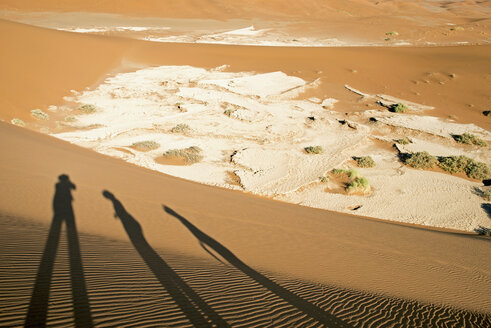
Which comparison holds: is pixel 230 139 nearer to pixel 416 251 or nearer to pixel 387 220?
pixel 387 220

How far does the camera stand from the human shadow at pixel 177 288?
111 inches

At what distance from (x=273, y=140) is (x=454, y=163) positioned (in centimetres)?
664

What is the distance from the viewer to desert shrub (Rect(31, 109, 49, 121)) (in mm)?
13476

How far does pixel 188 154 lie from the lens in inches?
428

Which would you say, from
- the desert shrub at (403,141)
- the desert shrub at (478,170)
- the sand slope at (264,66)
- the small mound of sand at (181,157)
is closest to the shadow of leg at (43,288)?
the small mound of sand at (181,157)

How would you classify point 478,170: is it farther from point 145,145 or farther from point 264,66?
point 264,66

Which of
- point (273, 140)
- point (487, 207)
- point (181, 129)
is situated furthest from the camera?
point (181, 129)

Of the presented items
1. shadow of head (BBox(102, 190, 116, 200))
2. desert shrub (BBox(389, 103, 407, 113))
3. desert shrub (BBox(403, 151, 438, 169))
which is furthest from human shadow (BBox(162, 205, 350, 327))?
desert shrub (BBox(389, 103, 407, 113))

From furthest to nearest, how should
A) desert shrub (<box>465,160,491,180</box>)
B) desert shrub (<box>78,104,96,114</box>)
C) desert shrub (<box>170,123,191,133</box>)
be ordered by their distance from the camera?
desert shrub (<box>78,104,96,114</box>) → desert shrub (<box>170,123,191,133</box>) → desert shrub (<box>465,160,491,180</box>)

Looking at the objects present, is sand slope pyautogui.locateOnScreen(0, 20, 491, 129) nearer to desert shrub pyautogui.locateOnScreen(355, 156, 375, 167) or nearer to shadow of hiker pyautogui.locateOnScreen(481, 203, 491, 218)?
desert shrub pyautogui.locateOnScreen(355, 156, 375, 167)

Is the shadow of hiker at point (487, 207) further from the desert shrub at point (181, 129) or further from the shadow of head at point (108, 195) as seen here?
the desert shrub at point (181, 129)

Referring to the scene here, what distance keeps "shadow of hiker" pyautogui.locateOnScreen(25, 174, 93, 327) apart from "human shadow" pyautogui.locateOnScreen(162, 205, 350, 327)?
2063 mm

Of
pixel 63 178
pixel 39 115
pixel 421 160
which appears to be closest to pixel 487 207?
pixel 421 160

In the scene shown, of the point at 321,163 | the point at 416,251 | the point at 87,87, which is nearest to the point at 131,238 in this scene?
the point at 416,251
